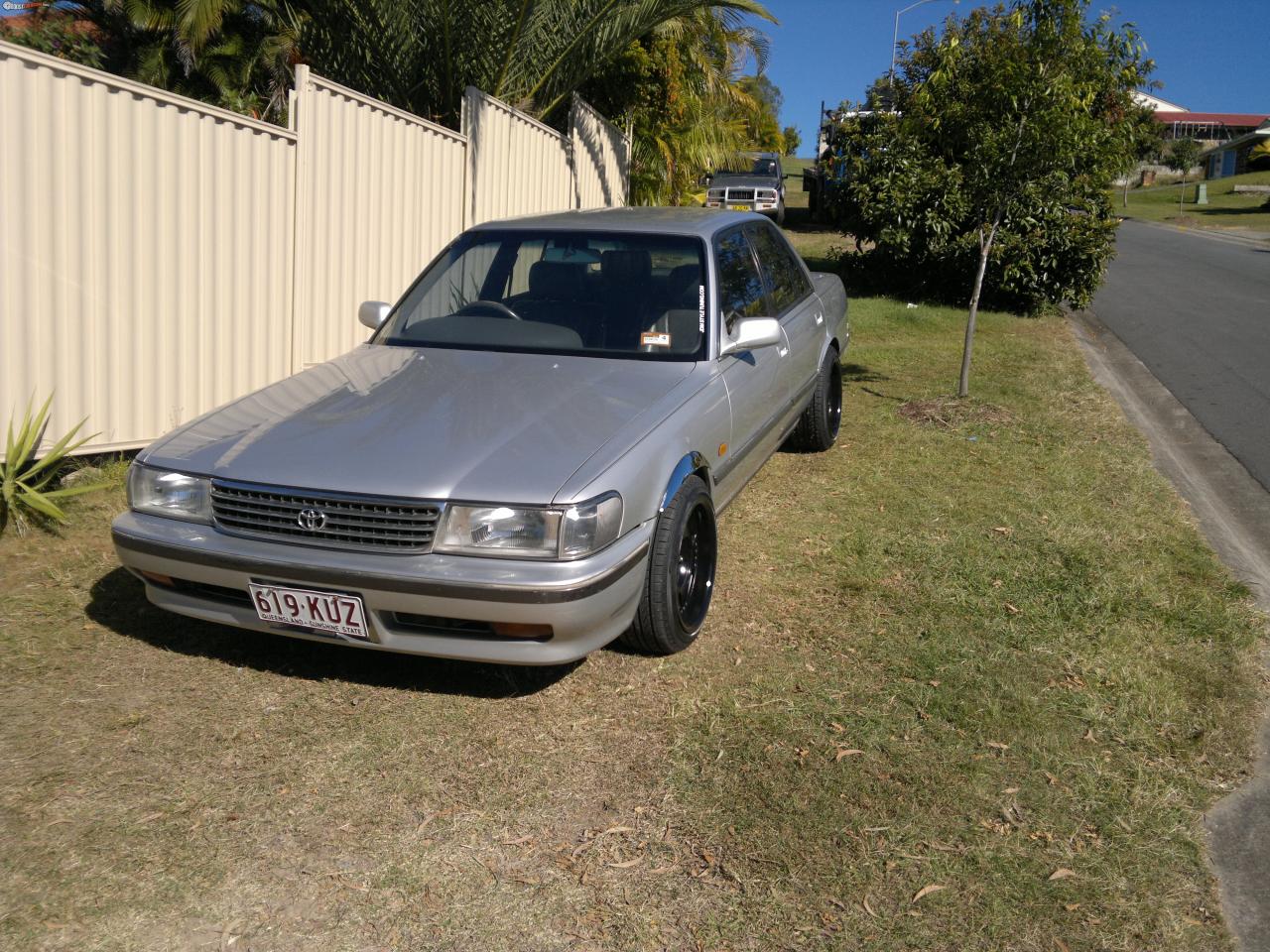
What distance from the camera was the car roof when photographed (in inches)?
212

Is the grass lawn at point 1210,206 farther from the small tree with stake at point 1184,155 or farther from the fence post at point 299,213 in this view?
the fence post at point 299,213

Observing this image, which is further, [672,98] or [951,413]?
[672,98]

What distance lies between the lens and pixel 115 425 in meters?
6.01

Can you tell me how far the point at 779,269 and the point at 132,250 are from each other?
344 cm

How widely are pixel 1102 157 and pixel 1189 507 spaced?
3402mm

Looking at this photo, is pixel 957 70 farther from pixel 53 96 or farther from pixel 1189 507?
pixel 53 96

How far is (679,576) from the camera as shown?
427cm

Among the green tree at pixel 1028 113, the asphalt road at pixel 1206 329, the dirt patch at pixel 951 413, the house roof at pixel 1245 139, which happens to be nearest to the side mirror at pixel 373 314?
the dirt patch at pixel 951 413

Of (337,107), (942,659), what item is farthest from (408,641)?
(337,107)

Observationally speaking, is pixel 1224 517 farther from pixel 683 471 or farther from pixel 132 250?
pixel 132 250

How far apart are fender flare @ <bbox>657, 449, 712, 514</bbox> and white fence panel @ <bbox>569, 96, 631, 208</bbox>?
8785 millimetres

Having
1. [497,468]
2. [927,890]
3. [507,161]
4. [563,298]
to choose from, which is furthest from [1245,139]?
[927,890]

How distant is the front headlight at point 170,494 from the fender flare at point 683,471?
155cm

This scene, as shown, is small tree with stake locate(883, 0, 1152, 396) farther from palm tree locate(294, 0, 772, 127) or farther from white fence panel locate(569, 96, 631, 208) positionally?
white fence panel locate(569, 96, 631, 208)
